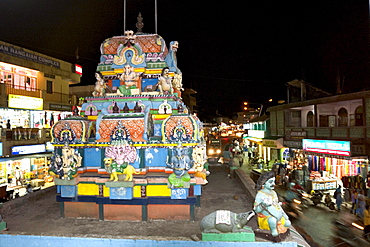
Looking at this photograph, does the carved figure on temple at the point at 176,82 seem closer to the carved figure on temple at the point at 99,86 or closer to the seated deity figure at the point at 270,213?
the carved figure on temple at the point at 99,86

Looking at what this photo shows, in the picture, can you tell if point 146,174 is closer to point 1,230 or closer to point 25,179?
point 1,230

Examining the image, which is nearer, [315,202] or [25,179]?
[315,202]

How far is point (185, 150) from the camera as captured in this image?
8.58m

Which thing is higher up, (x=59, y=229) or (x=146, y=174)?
(x=146, y=174)

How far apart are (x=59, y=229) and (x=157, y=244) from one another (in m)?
3.95

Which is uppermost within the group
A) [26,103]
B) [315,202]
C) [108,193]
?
[26,103]

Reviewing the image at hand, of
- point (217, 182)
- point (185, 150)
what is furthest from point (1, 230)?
point (217, 182)

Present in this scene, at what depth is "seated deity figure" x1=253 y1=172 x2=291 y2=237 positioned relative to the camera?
6.17m

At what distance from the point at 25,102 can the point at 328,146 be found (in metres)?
23.6

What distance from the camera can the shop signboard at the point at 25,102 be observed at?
19919 millimetres

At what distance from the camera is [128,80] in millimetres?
10734

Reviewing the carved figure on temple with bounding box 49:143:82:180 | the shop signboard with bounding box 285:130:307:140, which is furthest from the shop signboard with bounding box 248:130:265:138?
the carved figure on temple with bounding box 49:143:82:180

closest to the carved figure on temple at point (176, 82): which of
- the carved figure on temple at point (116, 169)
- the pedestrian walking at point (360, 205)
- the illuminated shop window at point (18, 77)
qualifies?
the carved figure on temple at point (116, 169)

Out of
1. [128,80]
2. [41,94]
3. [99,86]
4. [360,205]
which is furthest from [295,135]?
[41,94]
